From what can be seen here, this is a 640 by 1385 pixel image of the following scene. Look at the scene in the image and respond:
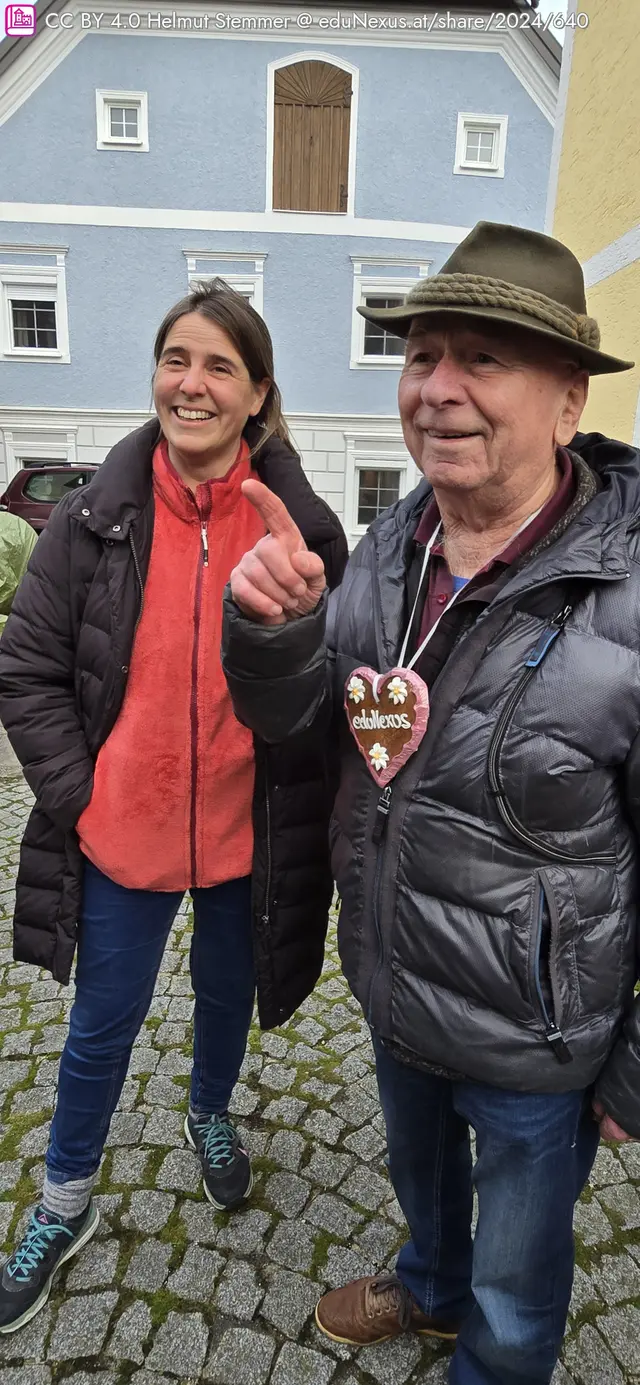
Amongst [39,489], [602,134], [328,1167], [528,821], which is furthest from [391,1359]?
[39,489]

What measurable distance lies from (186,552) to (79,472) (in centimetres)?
1270

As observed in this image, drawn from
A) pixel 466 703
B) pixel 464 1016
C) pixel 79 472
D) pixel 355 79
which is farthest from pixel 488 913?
pixel 355 79

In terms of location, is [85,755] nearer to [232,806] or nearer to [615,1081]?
[232,806]

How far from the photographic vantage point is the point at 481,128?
15023 mm

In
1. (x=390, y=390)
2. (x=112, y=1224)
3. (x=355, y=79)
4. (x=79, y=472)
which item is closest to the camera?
(x=112, y=1224)

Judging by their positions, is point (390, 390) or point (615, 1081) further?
point (390, 390)

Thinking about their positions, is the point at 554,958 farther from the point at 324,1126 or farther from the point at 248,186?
the point at 248,186

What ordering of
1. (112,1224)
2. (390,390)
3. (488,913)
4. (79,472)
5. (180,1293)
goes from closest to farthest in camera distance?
(488,913) → (180,1293) → (112,1224) → (79,472) → (390,390)

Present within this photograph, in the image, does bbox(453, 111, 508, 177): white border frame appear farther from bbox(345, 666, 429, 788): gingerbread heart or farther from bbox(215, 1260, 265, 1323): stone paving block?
bbox(215, 1260, 265, 1323): stone paving block

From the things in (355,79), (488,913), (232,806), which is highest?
(355,79)

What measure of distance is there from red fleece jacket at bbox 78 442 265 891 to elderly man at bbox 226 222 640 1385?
32cm

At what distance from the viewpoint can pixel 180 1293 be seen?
75.0 inches

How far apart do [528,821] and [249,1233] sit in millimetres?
1542

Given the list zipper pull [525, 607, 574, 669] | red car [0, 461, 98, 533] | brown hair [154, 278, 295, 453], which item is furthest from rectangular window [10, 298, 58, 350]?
zipper pull [525, 607, 574, 669]
